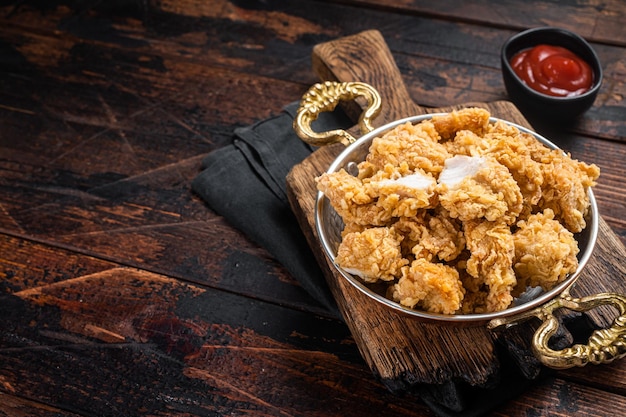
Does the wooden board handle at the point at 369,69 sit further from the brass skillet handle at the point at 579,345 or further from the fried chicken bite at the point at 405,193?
the brass skillet handle at the point at 579,345

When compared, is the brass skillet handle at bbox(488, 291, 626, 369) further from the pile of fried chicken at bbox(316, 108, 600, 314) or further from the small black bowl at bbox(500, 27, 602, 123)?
the small black bowl at bbox(500, 27, 602, 123)

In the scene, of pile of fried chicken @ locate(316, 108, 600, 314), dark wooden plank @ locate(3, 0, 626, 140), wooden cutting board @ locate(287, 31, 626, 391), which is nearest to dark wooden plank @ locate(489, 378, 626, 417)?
wooden cutting board @ locate(287, 31, 626, 391)

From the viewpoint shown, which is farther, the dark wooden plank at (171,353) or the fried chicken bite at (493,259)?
the dark wooden plank at (171,353)

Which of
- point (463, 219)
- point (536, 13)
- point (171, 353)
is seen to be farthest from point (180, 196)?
point (536, 13)

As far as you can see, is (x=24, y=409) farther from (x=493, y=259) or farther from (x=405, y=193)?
(x=493, y=259)

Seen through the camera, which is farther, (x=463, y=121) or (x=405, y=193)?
(x=463, y=121)

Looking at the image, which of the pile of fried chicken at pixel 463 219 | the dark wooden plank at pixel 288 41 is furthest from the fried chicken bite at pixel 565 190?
the dark wooden plank at pixel 288 41

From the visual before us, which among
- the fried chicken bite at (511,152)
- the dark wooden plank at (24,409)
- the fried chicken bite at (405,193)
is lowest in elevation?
the dark wooden plank at (24,409)
